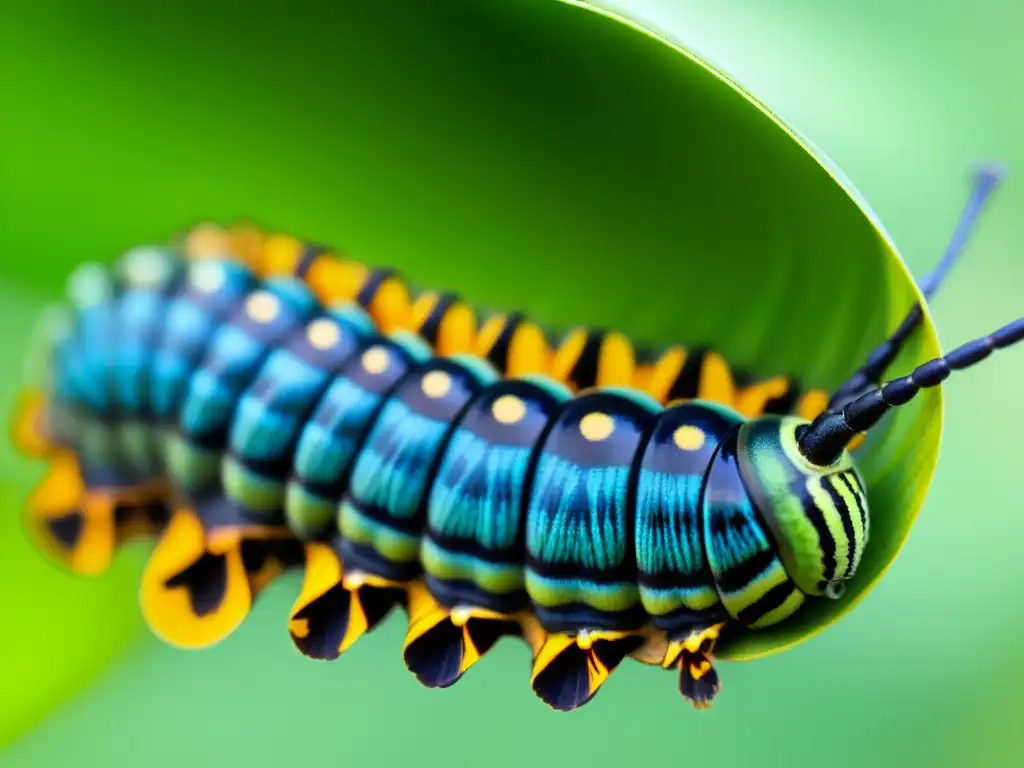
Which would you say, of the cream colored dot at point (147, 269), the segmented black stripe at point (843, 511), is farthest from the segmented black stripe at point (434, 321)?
the segmented black stripe at point (843, 511)

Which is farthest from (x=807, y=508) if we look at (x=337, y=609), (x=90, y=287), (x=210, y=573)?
(x=90, y=287)

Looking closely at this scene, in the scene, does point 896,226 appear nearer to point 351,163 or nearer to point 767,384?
point 767,384

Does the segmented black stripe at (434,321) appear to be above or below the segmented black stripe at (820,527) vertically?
below

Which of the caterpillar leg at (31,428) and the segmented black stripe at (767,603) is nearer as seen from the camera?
the segmented black stripe at (767,603)

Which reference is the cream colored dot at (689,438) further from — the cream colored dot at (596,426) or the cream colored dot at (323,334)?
the cream colored dot at (323,334)

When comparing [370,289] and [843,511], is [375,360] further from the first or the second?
[843,511]

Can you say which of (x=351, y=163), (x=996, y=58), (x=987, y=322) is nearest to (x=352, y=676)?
(x=351, y=163)
